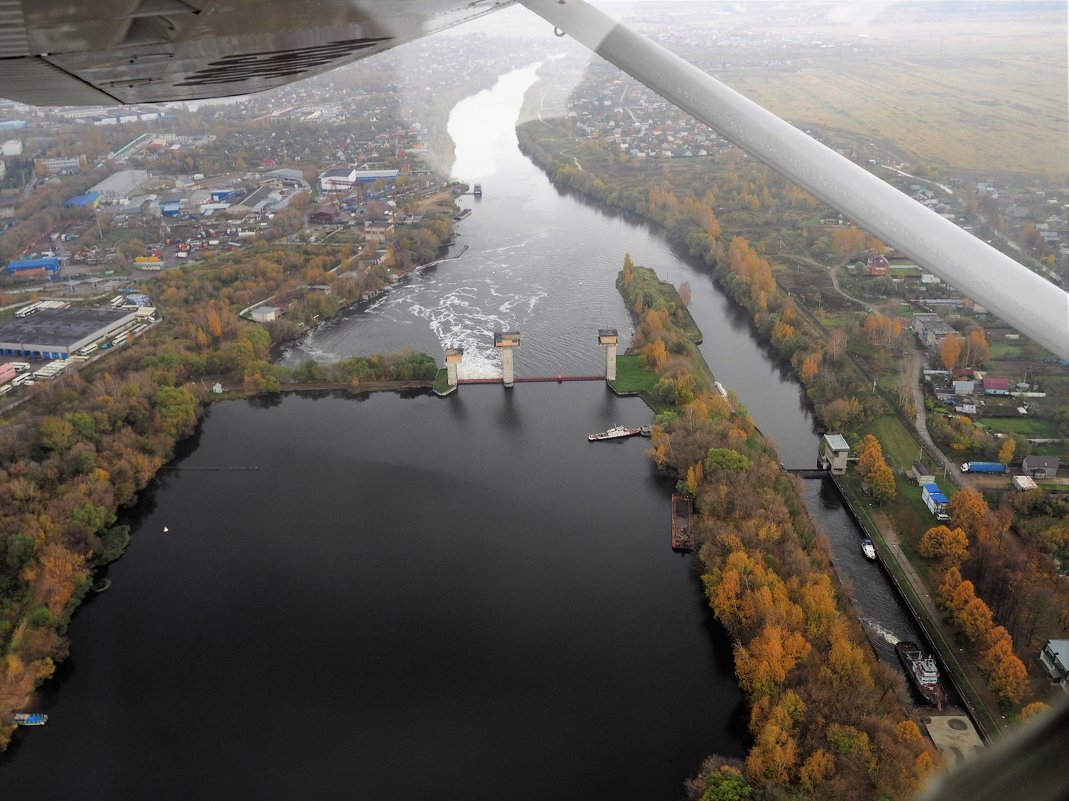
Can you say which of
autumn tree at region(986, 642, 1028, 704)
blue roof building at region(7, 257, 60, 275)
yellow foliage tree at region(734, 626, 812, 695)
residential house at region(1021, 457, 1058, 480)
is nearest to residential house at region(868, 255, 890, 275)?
residential house at region(1021, 457, 1058, 480)

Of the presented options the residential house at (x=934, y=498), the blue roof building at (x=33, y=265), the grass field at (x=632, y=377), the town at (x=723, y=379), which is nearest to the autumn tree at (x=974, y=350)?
the town at (x=723, y=379)

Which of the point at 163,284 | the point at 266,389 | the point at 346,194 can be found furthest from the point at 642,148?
the point at 266,389

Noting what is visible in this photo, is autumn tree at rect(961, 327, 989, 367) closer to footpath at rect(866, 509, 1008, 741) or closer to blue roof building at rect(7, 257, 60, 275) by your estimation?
footpath at rect(866, 509, 1008, 741)

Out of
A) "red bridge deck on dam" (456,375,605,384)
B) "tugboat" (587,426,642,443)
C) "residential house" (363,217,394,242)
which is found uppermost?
"tugboat" (587,426,642,443)

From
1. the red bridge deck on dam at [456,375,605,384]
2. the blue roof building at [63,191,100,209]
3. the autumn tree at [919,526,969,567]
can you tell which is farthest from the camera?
the blue roof building at [63,191,100,209]

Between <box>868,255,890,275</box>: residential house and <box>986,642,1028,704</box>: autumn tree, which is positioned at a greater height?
<box>986,642,1028,704</box>: autumn tree

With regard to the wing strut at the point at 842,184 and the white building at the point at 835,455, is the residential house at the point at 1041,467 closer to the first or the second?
the white building at the point at 835,455

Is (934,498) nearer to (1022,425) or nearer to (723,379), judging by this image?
(1022,425)
